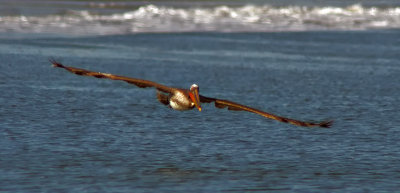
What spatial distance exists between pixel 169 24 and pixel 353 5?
19.6 meters

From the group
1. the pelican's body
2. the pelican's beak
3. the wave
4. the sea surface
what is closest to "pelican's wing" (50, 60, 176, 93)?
the pelican's body

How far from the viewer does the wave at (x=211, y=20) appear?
139ft

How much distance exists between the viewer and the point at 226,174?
1327 centimetres

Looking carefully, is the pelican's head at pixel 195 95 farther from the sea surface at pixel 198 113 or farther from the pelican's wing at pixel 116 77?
the sea surface at pixel 198 113

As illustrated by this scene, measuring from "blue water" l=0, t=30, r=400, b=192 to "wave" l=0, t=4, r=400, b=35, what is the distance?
8293 mm

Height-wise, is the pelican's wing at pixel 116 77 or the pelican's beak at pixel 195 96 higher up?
the pelican's wing at pixel 116 77

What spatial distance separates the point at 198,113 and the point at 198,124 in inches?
58.9

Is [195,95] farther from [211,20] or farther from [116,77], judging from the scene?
[211,20]

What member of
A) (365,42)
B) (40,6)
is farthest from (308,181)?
(40,6)

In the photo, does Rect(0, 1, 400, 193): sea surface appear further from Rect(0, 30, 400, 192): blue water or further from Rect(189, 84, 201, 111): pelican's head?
Rect(189, 84, 201, 111): pelican's head

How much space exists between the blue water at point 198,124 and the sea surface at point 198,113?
0.03m

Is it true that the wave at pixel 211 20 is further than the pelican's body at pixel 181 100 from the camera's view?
Yes

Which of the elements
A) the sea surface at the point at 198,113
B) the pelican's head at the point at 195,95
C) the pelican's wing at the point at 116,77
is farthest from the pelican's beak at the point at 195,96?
the sea surface at the point at 198,113

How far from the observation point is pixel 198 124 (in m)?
17.7
